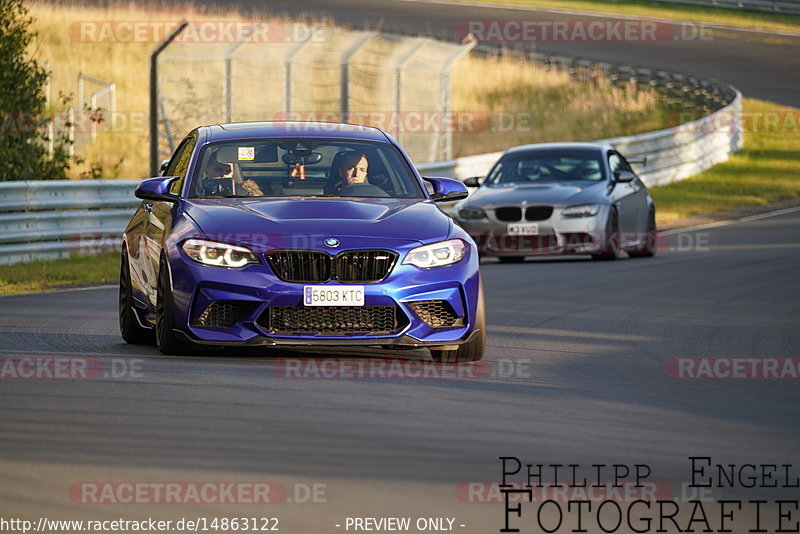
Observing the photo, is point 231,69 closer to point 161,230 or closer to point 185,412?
point 161,230

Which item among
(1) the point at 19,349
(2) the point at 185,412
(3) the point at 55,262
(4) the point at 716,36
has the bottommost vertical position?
(4) the point at 716,36

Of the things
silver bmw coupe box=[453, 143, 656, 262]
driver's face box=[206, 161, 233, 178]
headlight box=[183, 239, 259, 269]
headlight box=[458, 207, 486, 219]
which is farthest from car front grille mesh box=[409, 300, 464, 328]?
headlight box=[458, 207, 486, 219]

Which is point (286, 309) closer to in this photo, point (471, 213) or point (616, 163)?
point (471, 213)

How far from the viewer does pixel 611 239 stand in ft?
67.3

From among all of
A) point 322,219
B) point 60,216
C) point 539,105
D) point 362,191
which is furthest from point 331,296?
point 539,105

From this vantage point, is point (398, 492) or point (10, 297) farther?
point (10, 297)

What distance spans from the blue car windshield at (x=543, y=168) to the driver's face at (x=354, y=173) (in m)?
10.4

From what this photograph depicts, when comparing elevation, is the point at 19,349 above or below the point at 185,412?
below

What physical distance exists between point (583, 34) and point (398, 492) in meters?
52.7

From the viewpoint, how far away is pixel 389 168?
11586mm

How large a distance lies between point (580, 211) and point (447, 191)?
8984 millimetres

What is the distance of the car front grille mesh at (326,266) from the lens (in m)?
10.1

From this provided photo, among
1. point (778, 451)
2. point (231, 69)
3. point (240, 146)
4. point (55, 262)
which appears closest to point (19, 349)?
point (240, 146)

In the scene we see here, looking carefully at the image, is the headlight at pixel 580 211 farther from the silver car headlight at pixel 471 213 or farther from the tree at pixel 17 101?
the tree at pixel 17 101
